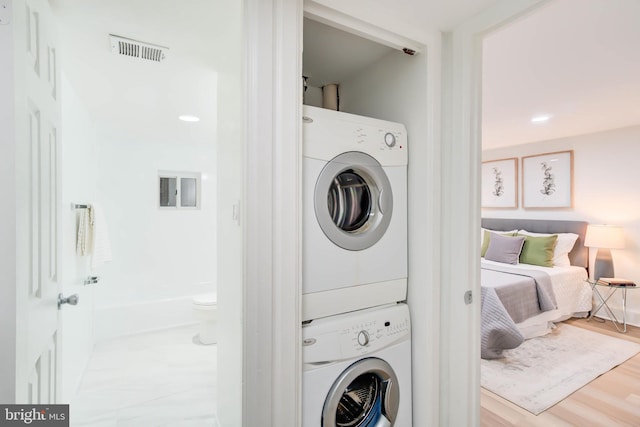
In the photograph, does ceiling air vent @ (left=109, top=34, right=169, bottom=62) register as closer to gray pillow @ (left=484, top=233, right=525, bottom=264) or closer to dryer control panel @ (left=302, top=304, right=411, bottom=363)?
dryer control panel @ (left=302, top=304, right=411, bottom=363)

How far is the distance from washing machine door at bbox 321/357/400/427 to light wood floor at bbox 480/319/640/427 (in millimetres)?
994

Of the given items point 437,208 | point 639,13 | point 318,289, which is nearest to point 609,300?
point 639,13

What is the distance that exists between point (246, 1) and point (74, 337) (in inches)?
104

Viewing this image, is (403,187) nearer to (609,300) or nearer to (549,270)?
(549,270)

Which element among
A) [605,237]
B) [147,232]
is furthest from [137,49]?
[605,237]

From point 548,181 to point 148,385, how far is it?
526 centimetres

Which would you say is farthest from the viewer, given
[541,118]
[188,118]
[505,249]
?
[505,249]

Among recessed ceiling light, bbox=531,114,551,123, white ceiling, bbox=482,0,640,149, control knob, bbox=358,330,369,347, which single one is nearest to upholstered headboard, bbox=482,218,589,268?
white ceiling, bbox=482,0,640,149

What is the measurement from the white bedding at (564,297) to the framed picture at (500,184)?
4.07 feet

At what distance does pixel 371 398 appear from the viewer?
1459 mm

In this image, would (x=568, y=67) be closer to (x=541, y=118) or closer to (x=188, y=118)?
(x=541, y=118)

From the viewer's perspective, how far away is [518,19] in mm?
1229

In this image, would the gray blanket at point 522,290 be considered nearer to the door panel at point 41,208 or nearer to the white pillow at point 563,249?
the white pillow at point 563,249

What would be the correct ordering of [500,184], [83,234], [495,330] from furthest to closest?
[500,184] < [495,330] < [83,234]
